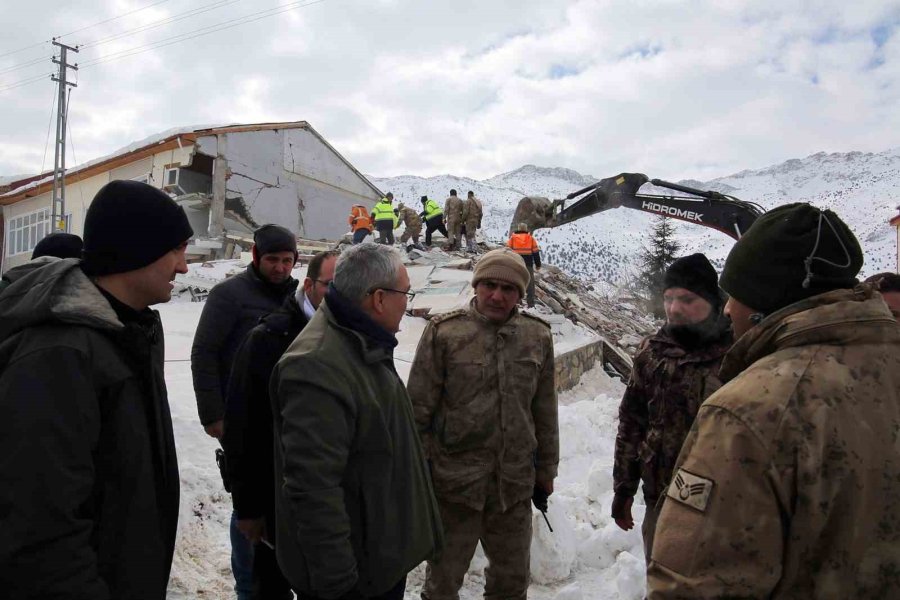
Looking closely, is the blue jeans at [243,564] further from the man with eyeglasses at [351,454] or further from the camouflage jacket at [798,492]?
the camouflage jacket at [798,492]

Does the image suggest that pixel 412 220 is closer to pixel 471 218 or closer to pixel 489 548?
pixel 471 218

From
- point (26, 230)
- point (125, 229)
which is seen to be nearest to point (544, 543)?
point (125, 229)

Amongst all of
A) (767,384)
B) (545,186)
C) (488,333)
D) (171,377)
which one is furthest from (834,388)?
(545,186)

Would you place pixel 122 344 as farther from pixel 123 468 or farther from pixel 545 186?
pixel 545 186

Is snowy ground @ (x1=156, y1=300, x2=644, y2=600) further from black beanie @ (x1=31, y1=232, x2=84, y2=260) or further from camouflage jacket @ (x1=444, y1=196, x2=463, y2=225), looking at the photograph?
camouflage jacket @ (x1=444, y1=196, x2=463, y2=225)

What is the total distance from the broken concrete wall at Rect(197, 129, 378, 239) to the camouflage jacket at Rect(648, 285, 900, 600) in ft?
61.2

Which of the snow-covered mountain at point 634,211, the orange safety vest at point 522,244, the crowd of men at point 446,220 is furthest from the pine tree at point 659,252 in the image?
the snow-covered mountain at point 634,211

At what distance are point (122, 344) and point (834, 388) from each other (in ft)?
5.44

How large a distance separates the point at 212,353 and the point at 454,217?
13234 mm

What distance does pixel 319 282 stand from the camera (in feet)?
9.33

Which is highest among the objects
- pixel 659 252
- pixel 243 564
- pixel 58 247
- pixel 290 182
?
pixel 290 182

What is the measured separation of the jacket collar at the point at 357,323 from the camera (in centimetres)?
199

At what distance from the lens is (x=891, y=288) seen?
3.30 m

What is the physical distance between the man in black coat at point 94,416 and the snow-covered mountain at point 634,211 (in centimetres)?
7355
